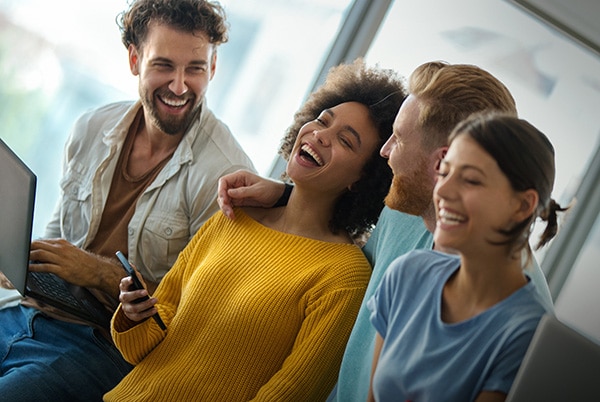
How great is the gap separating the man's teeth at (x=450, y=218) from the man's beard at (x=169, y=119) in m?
1.39

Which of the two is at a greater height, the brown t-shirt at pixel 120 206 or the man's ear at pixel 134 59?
the man's ear at pixel 134 59

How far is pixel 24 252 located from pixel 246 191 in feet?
1.78

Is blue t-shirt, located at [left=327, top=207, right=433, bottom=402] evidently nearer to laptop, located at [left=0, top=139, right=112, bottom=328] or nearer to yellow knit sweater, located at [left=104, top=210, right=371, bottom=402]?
yellow knit sweater, located at [left=104, top=210, right=371, bottom=402]

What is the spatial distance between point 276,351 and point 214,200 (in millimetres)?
598

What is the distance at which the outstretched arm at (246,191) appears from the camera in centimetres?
186

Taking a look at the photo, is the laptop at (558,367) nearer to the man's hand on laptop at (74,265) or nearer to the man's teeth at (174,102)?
the man's hand on laptop at (74,265)

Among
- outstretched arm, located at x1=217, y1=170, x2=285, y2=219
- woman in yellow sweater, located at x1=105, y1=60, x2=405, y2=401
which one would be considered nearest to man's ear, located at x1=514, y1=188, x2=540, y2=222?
woman in yellow sweater, located at x1=105, y1=60, x2=405, y2=401

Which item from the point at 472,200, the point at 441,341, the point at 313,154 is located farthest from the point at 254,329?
the point at 472,200

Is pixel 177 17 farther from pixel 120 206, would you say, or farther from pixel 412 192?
pixel 412 192

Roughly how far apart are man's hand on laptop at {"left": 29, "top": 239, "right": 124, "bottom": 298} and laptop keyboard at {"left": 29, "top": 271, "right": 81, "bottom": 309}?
0.14 ft

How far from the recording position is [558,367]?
96cm

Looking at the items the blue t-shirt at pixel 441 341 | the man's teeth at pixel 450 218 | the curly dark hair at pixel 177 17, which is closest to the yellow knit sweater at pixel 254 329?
the blue t-shirt at pixel 441 341

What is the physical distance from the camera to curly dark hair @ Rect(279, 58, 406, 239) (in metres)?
1.83

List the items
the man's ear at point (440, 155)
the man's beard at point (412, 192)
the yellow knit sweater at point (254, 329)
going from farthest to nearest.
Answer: the yellow knit sweater at point (254, 329), the man's beard at point (412, 192), the man's ear at point (440, 155)
